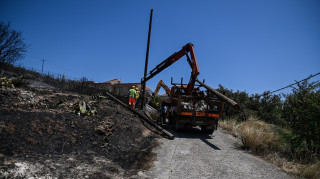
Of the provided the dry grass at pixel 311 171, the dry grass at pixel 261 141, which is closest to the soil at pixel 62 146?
the dry grass at pixel 261 141

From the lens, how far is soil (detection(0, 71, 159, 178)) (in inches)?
117

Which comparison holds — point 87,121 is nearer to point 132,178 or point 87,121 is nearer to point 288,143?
point 132,178

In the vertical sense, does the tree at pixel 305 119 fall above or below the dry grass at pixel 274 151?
above

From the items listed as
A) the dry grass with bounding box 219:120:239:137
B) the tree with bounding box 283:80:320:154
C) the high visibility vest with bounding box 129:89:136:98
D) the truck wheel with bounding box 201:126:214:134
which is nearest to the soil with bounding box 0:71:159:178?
the truck wheel with bounding box 201:126:214:134

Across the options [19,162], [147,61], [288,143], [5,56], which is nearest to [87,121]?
[19,162]

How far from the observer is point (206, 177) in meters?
3.62

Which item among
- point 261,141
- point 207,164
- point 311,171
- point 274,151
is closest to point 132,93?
point 261,141

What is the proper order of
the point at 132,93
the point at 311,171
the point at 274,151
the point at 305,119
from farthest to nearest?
the point at 132,93, the point at 274,151, the point at 305,119, the point at 311,171

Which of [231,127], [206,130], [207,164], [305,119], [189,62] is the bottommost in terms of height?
[207,164]

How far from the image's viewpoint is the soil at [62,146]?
296 cm

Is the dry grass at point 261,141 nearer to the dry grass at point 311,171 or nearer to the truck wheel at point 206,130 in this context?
the dry grass at point 311,171

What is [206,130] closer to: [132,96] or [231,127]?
[231,127]

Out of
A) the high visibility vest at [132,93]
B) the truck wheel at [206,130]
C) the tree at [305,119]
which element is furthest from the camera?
the high visibility vest at [132,93]

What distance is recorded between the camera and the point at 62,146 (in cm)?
381
